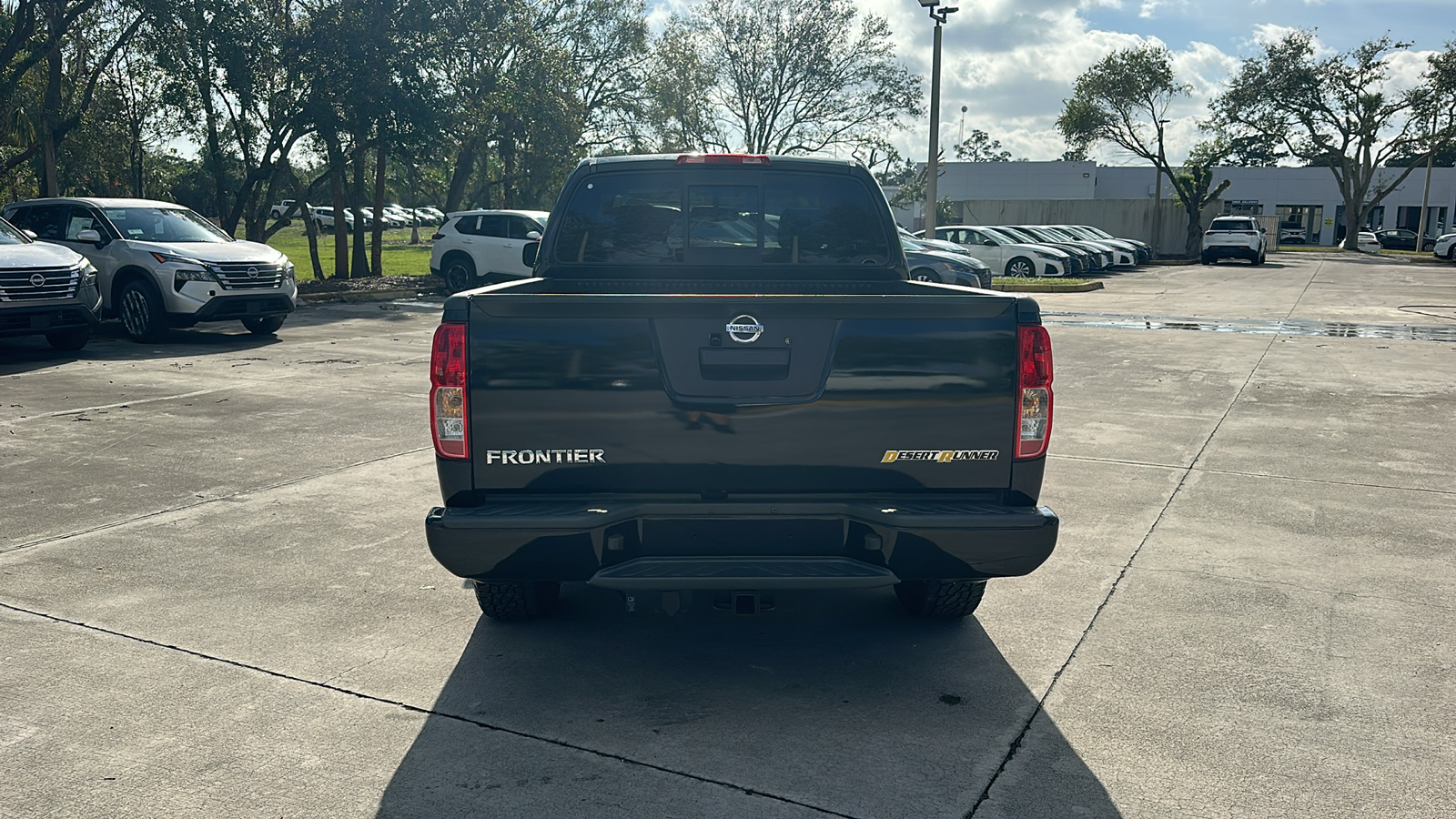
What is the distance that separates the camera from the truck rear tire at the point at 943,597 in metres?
4.60

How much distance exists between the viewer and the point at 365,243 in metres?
38.4

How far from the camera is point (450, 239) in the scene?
2370cm

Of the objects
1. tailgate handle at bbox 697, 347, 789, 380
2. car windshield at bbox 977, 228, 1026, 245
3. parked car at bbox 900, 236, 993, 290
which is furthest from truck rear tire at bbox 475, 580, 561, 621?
car windshield at bbox 977, 228, 1026, 245

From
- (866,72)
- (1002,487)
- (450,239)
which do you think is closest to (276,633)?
(1002,487)

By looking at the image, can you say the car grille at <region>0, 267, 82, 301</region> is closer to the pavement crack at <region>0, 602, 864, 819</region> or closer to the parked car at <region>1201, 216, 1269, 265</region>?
the pavement crack at <region>0, 602, 864, 819</region>

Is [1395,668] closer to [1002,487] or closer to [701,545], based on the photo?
[1002,487]

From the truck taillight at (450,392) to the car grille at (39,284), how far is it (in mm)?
10564

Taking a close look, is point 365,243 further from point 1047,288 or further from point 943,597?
point 943,597

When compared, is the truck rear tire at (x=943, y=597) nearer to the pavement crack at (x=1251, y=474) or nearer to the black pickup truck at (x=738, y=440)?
the black pickup truck at (x=738, y=440)

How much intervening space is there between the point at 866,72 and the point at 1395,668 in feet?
142

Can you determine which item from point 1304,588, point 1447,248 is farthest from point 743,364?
point 1447,248

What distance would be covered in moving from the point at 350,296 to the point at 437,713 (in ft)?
A: 62.1

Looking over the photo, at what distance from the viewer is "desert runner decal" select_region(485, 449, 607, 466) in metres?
3.77

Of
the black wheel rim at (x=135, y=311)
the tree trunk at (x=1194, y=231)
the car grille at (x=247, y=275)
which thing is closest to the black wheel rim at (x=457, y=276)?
the car grille at (x=247, y=275)
